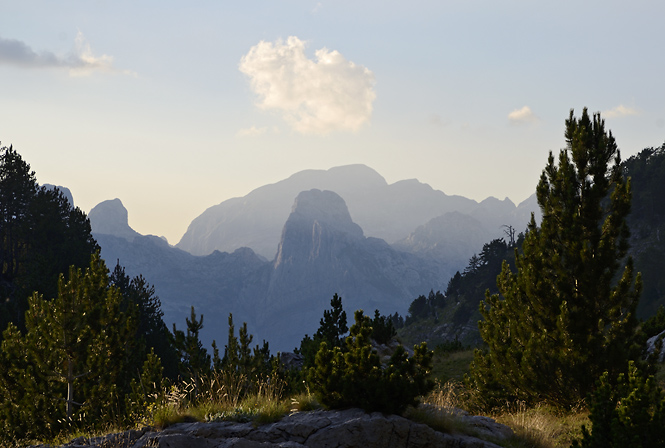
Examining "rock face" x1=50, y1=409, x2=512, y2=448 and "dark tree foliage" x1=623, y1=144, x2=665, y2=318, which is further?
"dark tree foliage" x1=623, y1=144, x2=665, y2=318

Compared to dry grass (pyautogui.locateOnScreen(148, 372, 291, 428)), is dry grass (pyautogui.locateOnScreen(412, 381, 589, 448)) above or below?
below

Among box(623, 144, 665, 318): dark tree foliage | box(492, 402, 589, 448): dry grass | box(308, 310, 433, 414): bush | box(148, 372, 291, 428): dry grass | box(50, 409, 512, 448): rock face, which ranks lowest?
box(492, 402, 589, 448): dry grass

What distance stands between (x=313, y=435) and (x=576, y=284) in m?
8.44

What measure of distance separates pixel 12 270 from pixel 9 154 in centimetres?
1023

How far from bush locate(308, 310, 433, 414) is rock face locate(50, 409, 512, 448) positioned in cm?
24

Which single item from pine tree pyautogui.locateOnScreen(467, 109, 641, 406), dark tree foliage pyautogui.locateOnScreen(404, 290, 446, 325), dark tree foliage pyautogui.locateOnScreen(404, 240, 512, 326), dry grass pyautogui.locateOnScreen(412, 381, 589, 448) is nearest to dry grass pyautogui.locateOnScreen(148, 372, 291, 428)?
dry grass pyautogui.locateOnScreen(412, 381, 589, 448)

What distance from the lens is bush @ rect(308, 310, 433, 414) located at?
894cm

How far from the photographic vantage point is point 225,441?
8680 millimetres

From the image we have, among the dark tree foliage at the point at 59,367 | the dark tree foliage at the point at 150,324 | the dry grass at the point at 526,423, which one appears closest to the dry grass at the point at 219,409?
the dry grass at the point at 526,423

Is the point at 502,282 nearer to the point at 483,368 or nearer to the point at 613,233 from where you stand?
the point at 483,368

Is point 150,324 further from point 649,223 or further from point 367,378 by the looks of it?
point 649,223

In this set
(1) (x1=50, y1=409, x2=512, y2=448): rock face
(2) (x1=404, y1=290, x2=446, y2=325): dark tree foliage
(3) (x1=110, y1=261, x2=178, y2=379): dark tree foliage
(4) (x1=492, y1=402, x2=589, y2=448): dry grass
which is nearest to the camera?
(1) (x1=50, y1=409, x2=512, y2=448): rock face

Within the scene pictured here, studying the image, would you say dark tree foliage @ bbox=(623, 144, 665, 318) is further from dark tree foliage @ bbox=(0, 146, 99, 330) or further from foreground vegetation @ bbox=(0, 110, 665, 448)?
dark tree foliage @ bbox=(0, 146, 99, 330)

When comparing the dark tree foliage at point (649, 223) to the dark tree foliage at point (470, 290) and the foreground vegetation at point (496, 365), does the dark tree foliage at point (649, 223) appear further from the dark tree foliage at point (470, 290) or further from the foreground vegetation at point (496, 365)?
the foreground vegetation at point (496, 365)
